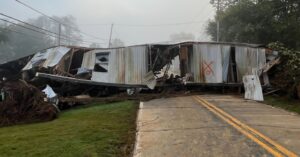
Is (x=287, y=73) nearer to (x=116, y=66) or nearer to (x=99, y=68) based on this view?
(x=116, y=66)

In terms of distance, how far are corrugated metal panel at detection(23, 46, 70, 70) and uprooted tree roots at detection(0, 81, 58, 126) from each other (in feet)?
21.6

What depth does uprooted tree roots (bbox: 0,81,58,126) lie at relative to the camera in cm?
1373

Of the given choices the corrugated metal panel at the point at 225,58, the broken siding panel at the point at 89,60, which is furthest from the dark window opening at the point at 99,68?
the corrugated metal panel at the point at 225,58

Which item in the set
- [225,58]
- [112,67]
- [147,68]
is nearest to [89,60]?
[112,67]

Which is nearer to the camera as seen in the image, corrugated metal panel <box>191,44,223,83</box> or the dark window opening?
corrugated metal panel <box>191,44,223,83</box>

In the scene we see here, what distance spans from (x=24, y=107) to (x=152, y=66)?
932 cm

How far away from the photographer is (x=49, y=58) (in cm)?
2286

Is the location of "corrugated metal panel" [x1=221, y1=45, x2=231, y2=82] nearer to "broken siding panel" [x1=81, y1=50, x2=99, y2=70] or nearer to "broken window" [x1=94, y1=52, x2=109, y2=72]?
"broken window" [x1=94, y1=52, x2=109, y2=72]

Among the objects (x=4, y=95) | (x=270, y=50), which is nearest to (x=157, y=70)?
(x=270, y=50)

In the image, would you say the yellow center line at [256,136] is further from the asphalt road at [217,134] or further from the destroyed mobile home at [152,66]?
the destroyed mobile home at [152,66]

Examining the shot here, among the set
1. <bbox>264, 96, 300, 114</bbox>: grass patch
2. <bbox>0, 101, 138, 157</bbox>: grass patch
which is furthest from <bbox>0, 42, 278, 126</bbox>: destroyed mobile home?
<bbox>0, 101, 138, 157</bbox>: grass patch

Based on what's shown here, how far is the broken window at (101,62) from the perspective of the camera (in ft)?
72.4

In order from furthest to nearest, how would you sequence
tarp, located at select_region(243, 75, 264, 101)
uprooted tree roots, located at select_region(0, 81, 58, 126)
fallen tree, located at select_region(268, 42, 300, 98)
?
1. tarp, located at select_region(243, 75, 264, 101)
2. fallen tree, located at select_region(268, 42, 300, 98)
3. uprooted tree roots, located at select_region(0, 81, 58, 126)

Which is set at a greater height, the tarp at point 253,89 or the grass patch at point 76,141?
the tarp at point 253,89
